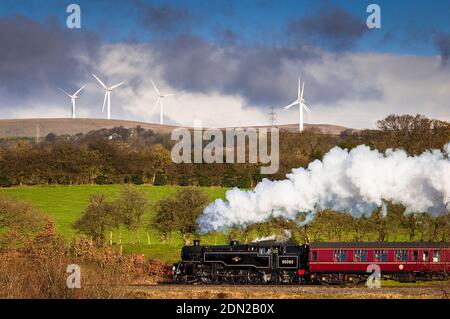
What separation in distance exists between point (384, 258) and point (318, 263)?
4.46 meters

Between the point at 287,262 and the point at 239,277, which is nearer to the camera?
the point at 287,262

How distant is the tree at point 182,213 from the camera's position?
79.3m

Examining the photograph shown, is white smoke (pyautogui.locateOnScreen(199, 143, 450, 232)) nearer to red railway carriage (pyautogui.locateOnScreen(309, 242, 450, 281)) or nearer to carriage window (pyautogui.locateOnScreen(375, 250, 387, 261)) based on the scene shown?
red railway carriage (pyautogui.locateOnScreen(309, 242, 450, 281))

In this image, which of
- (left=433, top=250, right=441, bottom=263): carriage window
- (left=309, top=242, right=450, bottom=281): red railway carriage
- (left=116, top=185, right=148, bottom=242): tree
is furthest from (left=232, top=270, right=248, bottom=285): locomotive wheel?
(left=116, top=185, right=148, bottom=242): tree

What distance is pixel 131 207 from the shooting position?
86.5m

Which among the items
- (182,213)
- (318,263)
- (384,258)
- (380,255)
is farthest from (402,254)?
(182,213)

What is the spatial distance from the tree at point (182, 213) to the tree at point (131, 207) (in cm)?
422

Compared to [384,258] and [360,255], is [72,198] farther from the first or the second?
[384,258]

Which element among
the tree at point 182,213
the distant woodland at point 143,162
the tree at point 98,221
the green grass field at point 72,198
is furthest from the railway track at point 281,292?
the distant woodland at point 143,162

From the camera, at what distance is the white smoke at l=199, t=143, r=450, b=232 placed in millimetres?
55500

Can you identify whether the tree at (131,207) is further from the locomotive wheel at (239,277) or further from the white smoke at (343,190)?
the locomotive wheel at (239,277)

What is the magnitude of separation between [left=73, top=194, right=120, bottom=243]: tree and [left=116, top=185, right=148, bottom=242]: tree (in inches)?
103

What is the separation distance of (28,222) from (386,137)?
54803mm
